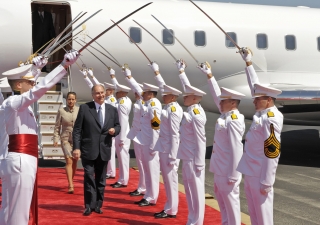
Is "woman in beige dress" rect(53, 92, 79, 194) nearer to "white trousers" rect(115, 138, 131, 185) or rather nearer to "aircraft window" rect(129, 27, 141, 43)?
"white trousers" rect(115, 138, 131, 185)

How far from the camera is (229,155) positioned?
7809mm

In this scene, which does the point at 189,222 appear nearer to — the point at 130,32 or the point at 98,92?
the point at 98,92

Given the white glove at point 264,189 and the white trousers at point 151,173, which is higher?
the white glove at point 264,189

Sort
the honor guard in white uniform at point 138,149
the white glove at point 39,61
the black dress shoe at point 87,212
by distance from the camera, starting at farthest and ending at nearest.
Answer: the honor guard in white uniform at point 138,149
the black dress shoe at point 87,212
the white glove at point 39,61

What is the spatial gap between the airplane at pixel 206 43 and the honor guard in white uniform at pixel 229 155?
8.03 meters

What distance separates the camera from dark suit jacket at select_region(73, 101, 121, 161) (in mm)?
9828

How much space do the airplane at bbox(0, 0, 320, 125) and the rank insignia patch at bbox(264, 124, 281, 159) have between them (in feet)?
29.2

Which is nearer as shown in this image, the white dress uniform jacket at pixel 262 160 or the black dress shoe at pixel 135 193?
the white dress uniform jacket at pixel 262 160

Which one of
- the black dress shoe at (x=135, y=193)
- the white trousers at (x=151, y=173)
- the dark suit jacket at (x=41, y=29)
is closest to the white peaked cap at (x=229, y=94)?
the white trousers at (x=151, y=173)

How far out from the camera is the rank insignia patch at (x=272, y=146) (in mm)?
7008

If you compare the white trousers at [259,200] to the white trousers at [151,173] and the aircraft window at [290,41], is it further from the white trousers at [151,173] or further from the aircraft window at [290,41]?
the aircraft window at [290,41]

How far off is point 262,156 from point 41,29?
11.3 meters

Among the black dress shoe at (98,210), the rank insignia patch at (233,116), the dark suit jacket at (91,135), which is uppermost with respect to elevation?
the rank insignia patch at (233,116)

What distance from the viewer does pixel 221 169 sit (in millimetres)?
7816
